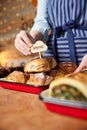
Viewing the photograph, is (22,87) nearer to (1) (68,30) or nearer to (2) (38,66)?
(2) (38,66)

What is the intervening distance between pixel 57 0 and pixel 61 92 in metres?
1.19

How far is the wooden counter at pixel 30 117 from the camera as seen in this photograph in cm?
86

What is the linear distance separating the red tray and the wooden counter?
0.05 metres

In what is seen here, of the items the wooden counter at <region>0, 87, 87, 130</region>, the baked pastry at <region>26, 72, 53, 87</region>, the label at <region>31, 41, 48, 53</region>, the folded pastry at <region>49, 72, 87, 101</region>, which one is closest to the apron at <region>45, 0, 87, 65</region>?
the label at <region>31, 41, 48, 53</region>

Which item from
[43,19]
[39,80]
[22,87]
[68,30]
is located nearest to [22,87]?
[22,87]

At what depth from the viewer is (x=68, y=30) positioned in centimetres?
188

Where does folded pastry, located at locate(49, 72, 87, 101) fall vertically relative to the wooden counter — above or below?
above

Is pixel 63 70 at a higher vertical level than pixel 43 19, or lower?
lower

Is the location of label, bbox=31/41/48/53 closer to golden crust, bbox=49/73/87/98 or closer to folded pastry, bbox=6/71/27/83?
folded pastry, bbox=6/71/27/83

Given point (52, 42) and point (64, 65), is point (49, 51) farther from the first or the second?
point (64, 65)

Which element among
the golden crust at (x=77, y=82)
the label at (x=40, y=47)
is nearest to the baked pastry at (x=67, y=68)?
the label at (x=40, y=47)

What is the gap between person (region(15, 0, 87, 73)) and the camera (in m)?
1.86

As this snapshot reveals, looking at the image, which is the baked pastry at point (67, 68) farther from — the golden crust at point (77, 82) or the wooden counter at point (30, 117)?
the golden crust at point (77, 82)

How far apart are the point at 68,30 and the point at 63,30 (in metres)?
0.06
